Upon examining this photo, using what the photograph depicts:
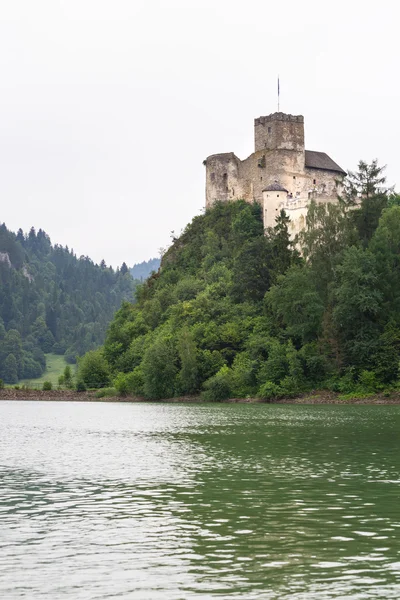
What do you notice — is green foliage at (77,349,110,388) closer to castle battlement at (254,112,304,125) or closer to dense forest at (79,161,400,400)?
dense forest at (79,161,400,400)

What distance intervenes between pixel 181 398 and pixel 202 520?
72.5 metres

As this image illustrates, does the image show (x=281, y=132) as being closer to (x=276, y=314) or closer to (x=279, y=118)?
(x=279, y=118)

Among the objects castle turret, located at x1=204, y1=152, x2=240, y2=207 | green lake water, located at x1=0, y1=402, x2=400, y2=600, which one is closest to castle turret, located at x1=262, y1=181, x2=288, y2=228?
castle turret, located at x1=204, y1=152, x2=240, y2=207

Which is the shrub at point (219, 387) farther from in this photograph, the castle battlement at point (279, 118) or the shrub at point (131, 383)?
the castle battlement at point (279, 118)

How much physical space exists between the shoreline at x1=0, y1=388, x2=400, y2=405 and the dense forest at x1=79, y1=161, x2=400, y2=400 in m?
0.99

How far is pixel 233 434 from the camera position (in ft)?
134

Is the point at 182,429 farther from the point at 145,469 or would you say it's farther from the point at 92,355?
the point at 92,355

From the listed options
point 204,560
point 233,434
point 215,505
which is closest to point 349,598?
point 204,560

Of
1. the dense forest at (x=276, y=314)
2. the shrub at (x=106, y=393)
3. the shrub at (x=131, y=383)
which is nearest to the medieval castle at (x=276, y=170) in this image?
the dense forest at (x=276, y=314)

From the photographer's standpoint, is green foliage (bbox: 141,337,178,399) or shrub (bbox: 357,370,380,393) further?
green foliage (bbox: 141,337,178,399)

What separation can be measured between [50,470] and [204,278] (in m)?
81.4

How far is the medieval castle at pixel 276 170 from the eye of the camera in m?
104

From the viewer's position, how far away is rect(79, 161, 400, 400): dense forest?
77.2m

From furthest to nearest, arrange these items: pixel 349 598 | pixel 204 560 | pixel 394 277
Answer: pixel 394 277 < pixel 204 560 < pixel 349 598
